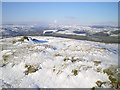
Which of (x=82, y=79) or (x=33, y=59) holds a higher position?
(x=33, y=59)

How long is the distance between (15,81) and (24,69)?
316cm

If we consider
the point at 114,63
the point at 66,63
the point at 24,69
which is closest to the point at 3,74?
the point at 24,69

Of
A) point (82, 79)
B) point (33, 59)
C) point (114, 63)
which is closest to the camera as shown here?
point (82, 79)

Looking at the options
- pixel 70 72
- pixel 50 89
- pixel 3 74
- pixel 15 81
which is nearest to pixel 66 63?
pixel 70 72

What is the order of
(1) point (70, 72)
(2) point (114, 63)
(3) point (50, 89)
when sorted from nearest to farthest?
(3) point (50, 89), (1) point (70, 72), (2) point (114, 63)

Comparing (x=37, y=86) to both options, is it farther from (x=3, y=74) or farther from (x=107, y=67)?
(x=107, y=67)

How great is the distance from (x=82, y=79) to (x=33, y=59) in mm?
10395

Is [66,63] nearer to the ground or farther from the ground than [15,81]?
farther from the ground

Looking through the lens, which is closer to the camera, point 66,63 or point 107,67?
point 107,67

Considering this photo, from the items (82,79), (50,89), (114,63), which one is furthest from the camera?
(114,63)

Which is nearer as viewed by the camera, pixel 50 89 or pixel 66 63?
pixel 50 89

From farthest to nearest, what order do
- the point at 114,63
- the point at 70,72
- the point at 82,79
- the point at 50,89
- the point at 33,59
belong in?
1. the point at 33,59
2. the point at 114,63
3. the point at 70,72
4. the point at 82,79
5. the point at 50,89

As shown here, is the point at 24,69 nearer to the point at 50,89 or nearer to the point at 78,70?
the point at 50,89

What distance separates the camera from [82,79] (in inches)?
543
